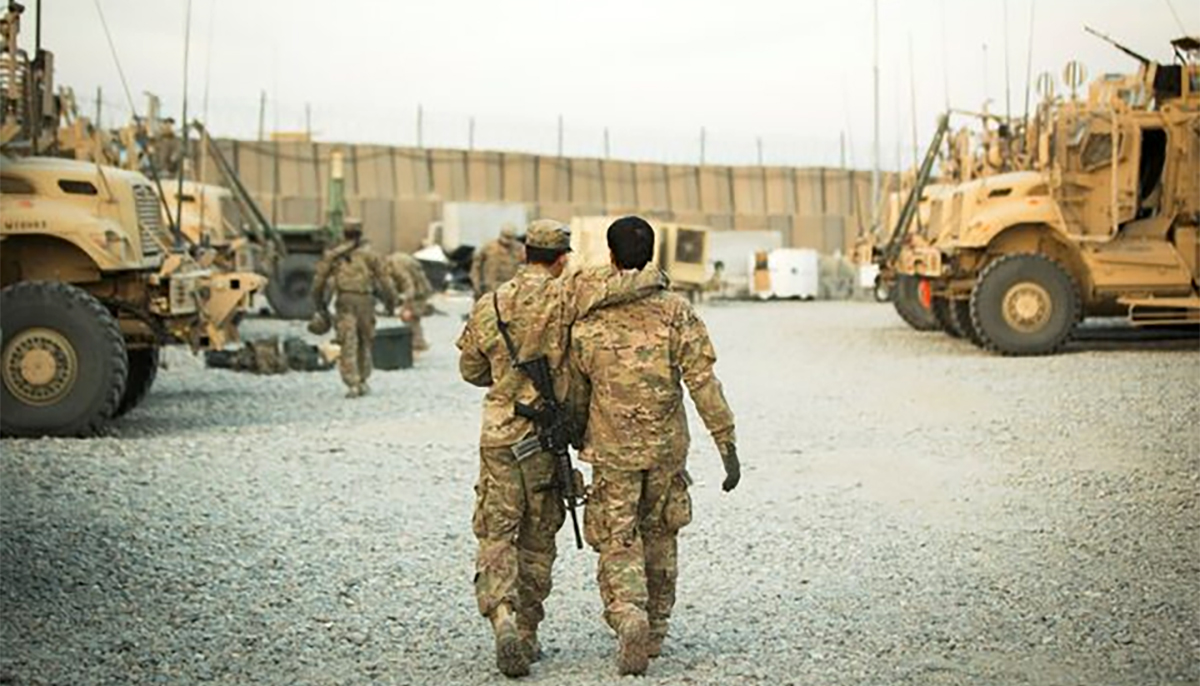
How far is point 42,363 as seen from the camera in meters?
11.9

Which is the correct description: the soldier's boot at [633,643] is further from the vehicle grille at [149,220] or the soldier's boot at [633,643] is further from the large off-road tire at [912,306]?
the large off-road tire at [912,306]

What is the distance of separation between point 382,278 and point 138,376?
2259 millimetres

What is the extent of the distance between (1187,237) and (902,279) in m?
5.07

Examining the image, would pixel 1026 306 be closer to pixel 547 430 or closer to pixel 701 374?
pixel 701 374

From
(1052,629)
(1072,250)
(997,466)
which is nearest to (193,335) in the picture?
(997,466)

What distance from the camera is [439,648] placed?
238 inches

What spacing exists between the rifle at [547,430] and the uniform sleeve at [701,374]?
0.44m

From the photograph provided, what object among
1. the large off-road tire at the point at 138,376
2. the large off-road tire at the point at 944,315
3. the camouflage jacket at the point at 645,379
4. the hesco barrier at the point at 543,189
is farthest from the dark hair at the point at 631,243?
the hesco barrier at the point at 543,189

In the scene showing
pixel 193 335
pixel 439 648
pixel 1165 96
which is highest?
pixel 1165 96

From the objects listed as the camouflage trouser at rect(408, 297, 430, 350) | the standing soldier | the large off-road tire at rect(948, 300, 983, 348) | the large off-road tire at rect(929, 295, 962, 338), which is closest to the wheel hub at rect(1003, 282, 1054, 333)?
the large off-road tire at rect(948, 300, 983, 348)

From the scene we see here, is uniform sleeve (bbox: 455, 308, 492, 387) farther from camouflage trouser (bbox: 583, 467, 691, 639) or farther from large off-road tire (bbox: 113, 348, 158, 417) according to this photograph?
large off-road tire (bbox: 113, 348, 158, 417)

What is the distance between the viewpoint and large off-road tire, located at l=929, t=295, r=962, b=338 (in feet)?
66.8

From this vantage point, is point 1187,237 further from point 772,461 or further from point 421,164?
point 421,164

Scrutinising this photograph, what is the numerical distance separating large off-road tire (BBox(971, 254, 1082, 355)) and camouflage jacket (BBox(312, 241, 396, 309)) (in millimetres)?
6517
